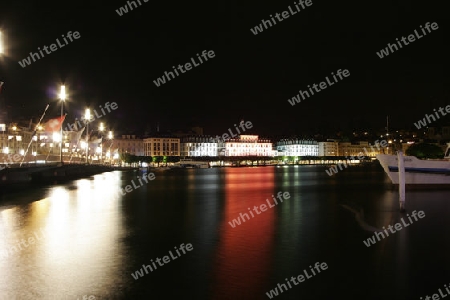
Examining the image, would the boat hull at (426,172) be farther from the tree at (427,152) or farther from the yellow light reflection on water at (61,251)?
the tree at (427,152)

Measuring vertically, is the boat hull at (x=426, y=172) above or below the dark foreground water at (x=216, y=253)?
above

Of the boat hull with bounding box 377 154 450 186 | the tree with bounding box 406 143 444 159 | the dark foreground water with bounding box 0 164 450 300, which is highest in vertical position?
the tree with bounding box 406 143 444 159

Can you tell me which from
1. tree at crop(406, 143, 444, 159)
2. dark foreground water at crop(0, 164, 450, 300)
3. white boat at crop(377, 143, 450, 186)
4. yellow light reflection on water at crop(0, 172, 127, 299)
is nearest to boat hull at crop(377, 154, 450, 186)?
white boat at crop(377, 143, 450, 186)

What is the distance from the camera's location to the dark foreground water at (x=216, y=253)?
1385 cm

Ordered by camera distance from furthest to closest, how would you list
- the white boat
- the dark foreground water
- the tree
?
1. the tree
2. the white boat
3. the dark foreground water

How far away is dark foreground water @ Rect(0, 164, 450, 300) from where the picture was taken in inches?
545

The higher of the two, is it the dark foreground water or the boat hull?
the boat hull

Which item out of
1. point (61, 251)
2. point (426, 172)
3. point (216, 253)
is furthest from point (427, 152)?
point (61, 251)

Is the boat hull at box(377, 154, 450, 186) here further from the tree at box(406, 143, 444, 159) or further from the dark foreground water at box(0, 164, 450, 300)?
the tree at box(406, 143, 444, 159)

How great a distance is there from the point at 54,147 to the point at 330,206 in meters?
102

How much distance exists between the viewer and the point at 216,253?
61.8 ft

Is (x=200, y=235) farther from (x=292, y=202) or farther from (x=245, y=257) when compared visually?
(x=292, y=202)

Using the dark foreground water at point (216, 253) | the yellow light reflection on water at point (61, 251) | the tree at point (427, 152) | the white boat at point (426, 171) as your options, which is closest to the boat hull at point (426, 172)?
the white boat at point (426, 171)

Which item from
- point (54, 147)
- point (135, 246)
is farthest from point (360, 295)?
point (54, 147)
